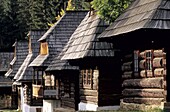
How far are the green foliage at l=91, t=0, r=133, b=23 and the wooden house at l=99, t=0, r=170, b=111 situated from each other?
2039 millimetres

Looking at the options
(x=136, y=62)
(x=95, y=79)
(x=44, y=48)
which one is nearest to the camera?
(x=136, y=62)

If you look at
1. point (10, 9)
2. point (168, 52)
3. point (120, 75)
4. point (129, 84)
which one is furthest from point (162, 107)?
point (10, 9)

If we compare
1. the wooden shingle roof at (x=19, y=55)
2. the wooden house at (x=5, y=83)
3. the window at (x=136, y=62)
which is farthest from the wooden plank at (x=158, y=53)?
the wooden house at (x=5, y=83)

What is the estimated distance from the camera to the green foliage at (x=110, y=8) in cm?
2401

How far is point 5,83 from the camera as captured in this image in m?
59.9

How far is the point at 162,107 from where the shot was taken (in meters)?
17.8

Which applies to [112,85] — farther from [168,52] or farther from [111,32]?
[168,52]

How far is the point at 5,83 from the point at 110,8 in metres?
37.8

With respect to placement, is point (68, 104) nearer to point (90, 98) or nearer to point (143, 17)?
point (90, 98)

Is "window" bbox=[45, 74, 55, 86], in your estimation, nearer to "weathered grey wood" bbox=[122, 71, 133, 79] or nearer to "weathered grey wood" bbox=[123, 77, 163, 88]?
"weathered grey wood" bbox=[122, 71, 133, 79]

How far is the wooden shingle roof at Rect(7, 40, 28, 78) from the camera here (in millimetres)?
51281

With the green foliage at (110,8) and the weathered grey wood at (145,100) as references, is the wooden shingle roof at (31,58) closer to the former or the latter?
the green foliage at (110,8)

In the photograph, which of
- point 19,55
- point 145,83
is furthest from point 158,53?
point 19,55

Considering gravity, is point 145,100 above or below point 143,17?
below
